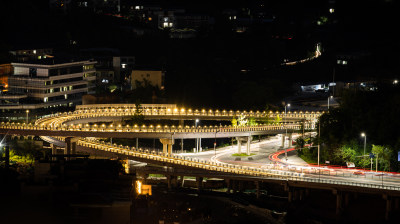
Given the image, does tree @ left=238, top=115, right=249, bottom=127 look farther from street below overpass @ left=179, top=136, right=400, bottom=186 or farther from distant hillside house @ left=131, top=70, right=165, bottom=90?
distant hillside house @ left=131, top=70, right=165, bottom=90

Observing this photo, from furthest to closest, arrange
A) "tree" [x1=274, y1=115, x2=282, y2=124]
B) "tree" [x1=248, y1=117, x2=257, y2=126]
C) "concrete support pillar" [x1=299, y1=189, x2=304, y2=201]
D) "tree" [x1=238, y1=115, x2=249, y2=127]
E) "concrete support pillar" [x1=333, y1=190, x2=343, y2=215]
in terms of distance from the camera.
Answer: "tree" [x1=274, y1=115, x2=282, y2=124], "tree" [x1=248, y1=117, x2=257, y2=126], "tree" [x1=238, y1=115, x2=249, y2=127], "concrete support pillar" [x1=299, y1=189, x2=304, y2=201], "concrete support pillar" [x1=333, y1=190, x2=343, y2=215]

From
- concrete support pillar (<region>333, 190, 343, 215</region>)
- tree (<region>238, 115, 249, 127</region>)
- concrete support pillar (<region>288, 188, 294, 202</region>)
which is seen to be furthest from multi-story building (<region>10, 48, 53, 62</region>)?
concrete support pillar (<region>333, 190, 343, 215</region>)

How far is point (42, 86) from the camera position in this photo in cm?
9919

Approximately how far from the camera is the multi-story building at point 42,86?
318 ft

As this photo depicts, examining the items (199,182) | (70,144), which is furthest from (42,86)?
(199,182)

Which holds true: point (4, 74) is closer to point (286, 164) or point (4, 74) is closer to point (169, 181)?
point (169, 181)

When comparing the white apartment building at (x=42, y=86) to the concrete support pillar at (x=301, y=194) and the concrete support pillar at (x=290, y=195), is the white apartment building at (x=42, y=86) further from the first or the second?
the concrete support pillar at (x=301, y=194)

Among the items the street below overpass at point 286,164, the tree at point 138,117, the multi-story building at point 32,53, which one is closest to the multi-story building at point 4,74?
the multi-story building at point 32,53

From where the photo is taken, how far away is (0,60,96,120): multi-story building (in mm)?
97000

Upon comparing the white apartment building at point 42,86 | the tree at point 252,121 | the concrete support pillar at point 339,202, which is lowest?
the concrete support pillar at point 339,202

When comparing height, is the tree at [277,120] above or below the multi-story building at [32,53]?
below

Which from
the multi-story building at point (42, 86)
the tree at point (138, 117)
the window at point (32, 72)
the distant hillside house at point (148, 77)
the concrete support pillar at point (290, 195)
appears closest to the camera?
the concrete support pillar at point (290, 195)

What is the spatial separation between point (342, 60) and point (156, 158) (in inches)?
3216

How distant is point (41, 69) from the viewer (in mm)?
100500
